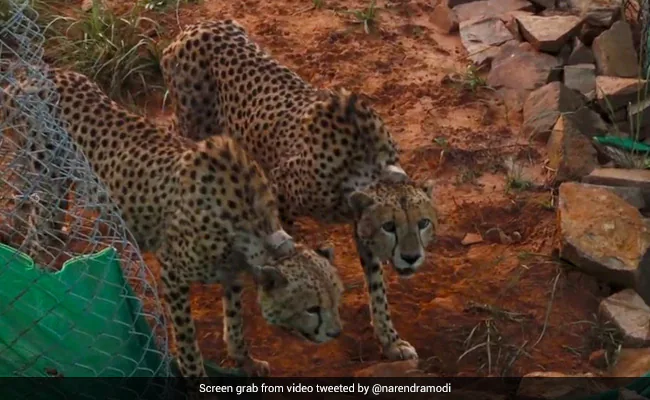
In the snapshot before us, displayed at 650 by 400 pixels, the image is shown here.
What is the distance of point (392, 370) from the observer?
13.7ft

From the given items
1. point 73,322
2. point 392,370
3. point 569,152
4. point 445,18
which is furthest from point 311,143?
point 445,18

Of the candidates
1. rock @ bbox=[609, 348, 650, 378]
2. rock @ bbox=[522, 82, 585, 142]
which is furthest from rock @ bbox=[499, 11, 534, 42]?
rock @ bbox=[609, 348, 650, 378]

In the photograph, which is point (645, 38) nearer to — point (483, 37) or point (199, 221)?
point (483, 37)

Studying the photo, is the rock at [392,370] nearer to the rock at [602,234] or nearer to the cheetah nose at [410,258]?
the cheetah nose at [410,258]

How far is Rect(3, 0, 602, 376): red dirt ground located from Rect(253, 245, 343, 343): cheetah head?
1.98 feet

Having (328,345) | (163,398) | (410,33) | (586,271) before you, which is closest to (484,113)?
(410,33)

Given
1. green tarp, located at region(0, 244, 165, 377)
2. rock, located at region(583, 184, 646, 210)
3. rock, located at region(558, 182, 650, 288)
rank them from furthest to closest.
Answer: rock, located at region(583, 184, 646, 210)
rock, located at region(558, 182, 650, 288)
green tarp, located at region(0, 244, 165, 377)

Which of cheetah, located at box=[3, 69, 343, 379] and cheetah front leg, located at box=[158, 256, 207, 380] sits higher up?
cheetah, located at box=[3, 69, 343, 379]

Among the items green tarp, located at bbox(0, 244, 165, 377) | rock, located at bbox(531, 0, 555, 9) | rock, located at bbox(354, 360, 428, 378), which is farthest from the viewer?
rock, located at bbox(531, 0, 555, 9)

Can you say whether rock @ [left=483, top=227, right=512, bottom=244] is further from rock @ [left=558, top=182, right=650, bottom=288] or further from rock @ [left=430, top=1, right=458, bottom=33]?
rock @ [left=430, top=1, right=458, bottom=33]

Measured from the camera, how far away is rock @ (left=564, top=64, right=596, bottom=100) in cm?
594

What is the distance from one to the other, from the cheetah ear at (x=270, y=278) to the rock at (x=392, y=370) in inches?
25.2

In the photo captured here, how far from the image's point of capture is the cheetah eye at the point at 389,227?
4059mm

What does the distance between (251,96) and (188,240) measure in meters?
1.02
